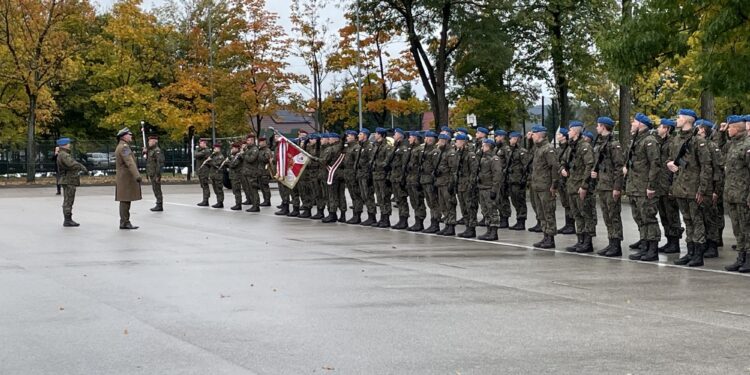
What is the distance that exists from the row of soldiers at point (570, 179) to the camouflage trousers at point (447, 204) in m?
0.02

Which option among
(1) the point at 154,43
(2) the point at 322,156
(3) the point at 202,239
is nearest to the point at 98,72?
(1) the point at 154,43

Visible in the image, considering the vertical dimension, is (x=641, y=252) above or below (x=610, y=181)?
below

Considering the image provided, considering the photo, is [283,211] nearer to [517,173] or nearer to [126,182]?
[126,182]

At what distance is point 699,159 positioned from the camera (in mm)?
14219

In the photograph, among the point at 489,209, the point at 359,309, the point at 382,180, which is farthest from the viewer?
the point at 382,180

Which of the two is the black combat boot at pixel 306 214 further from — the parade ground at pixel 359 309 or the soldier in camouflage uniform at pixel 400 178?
the parade ground at pixel 359 309

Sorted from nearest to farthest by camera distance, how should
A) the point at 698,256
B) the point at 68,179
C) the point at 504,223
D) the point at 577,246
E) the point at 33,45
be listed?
the point at 698,256
the point at 577,246
the point at 504,223
the point at 68,179
the point at 33,45

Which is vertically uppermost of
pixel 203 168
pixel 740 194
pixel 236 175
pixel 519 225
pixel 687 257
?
pixel 203 168

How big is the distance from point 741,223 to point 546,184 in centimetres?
394

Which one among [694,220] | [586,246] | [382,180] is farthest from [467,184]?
[694,220]

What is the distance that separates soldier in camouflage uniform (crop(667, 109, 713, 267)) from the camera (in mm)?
13984

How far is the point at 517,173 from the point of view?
21.1m

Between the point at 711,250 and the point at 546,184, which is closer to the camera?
the point at 711,250

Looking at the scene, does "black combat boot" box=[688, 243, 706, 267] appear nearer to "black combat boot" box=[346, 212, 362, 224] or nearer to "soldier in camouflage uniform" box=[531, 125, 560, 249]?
"soldier in camouflage uniform" box=[531, 125, 560, 249]
